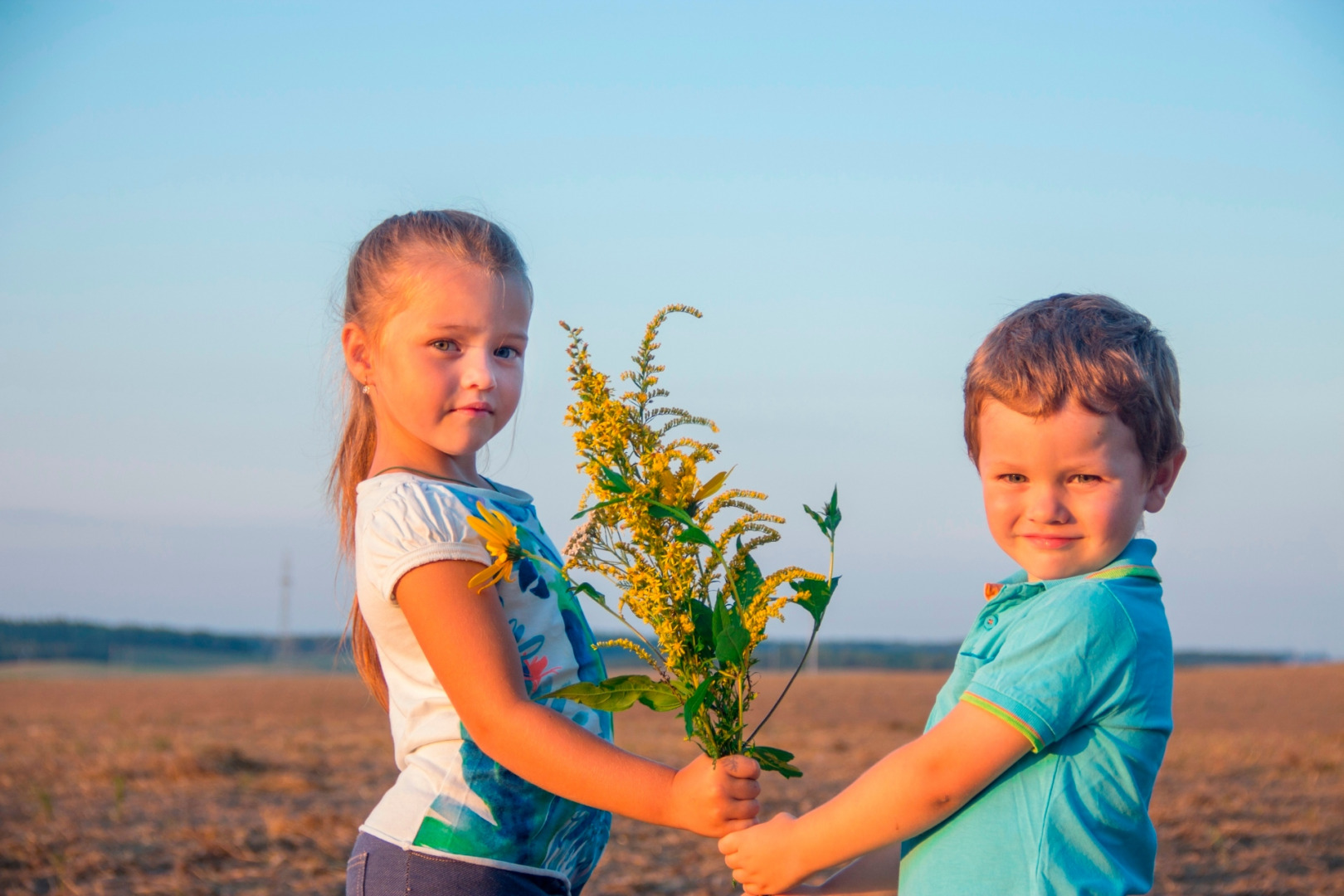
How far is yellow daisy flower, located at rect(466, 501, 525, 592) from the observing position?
1826mm

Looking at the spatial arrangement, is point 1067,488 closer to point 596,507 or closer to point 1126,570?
point 1126,570

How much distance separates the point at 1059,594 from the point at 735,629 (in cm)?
52

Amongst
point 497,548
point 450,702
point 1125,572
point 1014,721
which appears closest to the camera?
point 1014,721

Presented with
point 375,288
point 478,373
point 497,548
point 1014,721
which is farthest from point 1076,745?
point 375,288

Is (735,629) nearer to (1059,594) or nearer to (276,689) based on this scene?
(1059,594)

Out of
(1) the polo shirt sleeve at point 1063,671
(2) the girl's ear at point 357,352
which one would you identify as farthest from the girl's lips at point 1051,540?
(2) the girl's ear at point 357,352

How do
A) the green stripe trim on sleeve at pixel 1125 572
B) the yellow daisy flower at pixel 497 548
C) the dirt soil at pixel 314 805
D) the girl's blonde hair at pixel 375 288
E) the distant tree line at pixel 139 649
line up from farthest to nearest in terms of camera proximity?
the distant tree line at pixel 139 649 → the dirt soil at pixel 314 805 → the girl's blonde hair at pixel 375 288 → the yellow daisy flower at pixel 497 548 → the green stripe trim on sleeve at pixel 1125 572

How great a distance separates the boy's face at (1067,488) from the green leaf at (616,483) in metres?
0.64

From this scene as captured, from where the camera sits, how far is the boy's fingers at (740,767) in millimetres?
1743

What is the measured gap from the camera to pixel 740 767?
175 centimetres

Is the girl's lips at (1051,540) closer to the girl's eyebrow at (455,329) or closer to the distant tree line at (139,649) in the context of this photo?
the girl's eyebrow at (455,329)

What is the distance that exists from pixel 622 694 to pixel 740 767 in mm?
230

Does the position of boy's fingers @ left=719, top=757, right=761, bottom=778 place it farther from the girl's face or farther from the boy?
the girl's face

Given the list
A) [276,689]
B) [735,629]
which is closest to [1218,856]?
[735,629]
